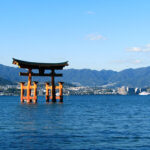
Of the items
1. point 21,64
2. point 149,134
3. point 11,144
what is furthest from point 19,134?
point 21,64

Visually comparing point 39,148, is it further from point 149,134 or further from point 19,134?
point 149,134

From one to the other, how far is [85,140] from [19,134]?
563 centimetres

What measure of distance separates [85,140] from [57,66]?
5063 cm

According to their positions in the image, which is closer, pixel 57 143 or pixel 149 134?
pixel 57 143

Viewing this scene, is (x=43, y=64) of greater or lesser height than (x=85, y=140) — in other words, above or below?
above

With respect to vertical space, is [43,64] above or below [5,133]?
above

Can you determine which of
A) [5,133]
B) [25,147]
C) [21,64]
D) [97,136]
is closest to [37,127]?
[5,133]

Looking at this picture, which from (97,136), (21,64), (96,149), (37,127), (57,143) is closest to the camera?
(96,149)

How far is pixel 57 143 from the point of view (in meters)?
24.9

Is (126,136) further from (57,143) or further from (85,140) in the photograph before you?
(57,143)

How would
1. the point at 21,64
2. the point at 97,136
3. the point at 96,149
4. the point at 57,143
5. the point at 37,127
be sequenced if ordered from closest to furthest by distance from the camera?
1. the point at 96,149
2. the point at 57,143
3. the point at 97,136
4. the point at 37,127
5. the point at 21,64

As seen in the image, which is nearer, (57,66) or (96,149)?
(96,149)

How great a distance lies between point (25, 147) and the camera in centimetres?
2348

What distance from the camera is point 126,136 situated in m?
28.1
